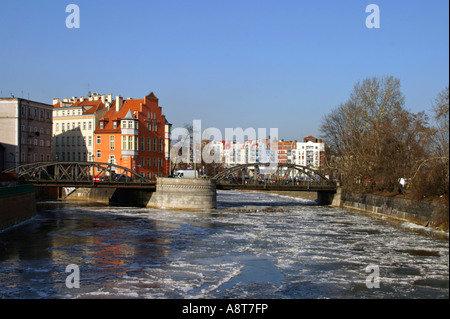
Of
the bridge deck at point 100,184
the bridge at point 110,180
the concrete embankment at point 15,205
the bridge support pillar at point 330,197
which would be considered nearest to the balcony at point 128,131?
the bridge at point 110,180

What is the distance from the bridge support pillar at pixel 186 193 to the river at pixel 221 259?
11.8 metres

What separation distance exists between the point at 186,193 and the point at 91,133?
99.2 ft

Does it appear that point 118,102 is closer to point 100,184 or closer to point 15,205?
point 100,184

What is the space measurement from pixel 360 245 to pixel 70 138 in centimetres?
6116

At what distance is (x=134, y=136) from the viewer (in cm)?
6725

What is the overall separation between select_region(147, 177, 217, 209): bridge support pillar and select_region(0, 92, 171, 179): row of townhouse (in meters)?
15.1

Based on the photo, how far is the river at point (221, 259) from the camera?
60.4 feet

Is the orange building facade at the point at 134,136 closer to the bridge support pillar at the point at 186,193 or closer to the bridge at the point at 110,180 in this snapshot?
the bridge at the point at 110,180

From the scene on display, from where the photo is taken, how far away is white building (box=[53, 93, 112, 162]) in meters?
77.9

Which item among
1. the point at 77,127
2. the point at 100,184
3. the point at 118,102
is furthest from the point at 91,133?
the point at 100,184

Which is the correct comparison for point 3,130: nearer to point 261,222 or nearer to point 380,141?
point 261,222
